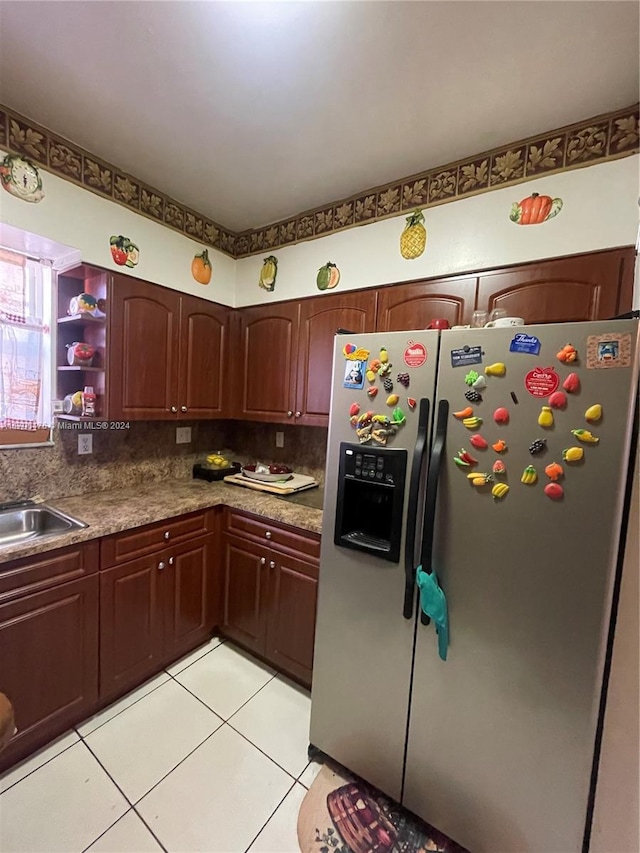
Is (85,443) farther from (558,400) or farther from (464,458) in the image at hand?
(558,400)

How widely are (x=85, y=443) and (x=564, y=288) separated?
246 cm

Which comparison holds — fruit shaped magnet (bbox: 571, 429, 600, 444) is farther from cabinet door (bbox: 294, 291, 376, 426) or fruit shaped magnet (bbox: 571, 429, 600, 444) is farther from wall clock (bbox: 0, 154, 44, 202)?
wall clock (bbox: 0, 154, 44, 202)

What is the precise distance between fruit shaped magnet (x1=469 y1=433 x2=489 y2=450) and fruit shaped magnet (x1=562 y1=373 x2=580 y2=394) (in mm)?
254

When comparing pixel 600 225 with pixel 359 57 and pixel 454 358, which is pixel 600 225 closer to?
pixel 454 358

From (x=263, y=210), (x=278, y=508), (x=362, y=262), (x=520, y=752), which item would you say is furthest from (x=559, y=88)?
(x=520, y=752)

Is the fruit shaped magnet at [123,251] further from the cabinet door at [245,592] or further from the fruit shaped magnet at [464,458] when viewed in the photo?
the fruit shaped magnet at [464,458]

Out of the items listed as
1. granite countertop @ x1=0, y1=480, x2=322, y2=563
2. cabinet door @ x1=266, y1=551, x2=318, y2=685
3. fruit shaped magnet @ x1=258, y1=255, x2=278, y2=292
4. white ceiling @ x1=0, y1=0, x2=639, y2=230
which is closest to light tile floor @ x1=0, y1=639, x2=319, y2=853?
cabinet door @ x1=266, y1=551, x2=318, y2=685

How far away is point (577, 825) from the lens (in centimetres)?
100

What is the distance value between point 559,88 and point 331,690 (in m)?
2.41

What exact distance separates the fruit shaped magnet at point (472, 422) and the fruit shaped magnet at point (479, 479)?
5.6 inches

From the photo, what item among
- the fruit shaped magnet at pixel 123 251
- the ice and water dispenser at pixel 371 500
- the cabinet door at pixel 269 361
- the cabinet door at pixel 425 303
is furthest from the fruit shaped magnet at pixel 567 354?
the fruit shaped magnet at pixel 123 251

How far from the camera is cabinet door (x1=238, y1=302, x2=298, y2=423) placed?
7.20ft

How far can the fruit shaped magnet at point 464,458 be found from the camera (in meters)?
1.11

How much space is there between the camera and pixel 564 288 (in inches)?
56.9
